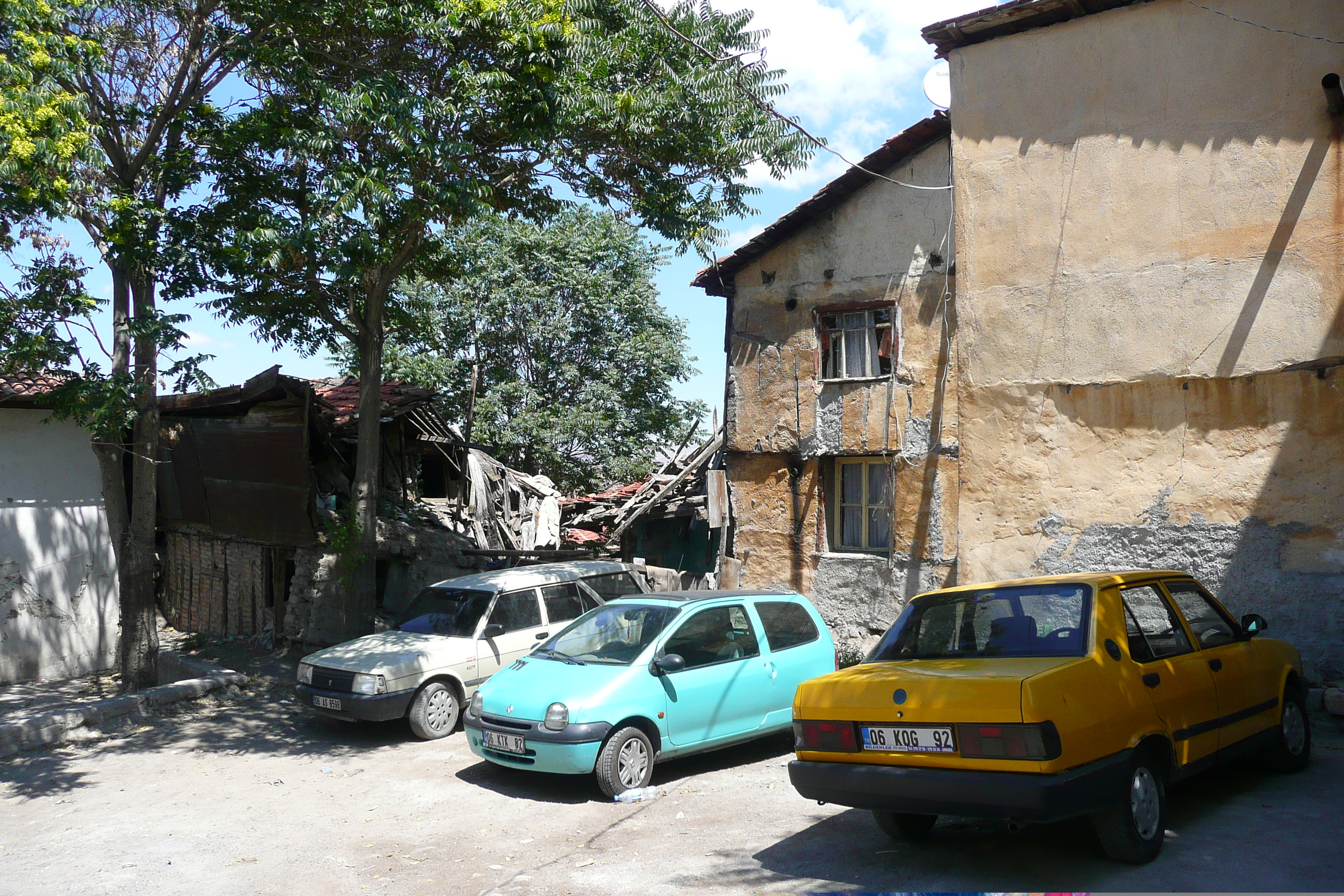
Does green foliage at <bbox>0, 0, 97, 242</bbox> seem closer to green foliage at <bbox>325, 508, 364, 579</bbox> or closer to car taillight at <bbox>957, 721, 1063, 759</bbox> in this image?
green foliage at <bbox>325, 508, 364, 579</bbox>

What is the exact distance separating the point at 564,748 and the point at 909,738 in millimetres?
2917

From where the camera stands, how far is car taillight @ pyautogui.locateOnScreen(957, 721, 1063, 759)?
14.1ft

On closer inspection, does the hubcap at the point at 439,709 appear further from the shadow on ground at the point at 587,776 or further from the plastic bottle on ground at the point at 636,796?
the plastic bottle on ground at the point at 636,796

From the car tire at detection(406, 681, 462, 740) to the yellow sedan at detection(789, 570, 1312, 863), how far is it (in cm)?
513

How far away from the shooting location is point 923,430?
437 inches

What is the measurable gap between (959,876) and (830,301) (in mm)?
8215

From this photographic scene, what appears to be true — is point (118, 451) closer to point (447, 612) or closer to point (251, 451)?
point (251, 451)

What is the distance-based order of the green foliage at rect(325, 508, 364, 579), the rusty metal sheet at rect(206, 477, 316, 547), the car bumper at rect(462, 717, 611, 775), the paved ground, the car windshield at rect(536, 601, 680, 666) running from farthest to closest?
the rusty metal sheet at rect(206, 477, 316, 547) < the green foliage at rect(325, 508, 364, 579) < the car windshield at rect(536, 601, 680, 666) < the car bumper at rect(462, 717, 611, 775) < the paved ground

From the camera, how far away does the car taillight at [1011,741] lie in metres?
4.30

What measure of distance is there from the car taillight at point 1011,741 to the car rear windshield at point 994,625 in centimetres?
65

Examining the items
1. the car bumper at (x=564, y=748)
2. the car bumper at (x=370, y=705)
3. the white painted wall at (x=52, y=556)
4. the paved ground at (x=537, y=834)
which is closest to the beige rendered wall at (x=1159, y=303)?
the paved ground at (x=537, y=834)

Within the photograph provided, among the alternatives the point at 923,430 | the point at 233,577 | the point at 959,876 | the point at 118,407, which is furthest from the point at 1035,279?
the point at 233,577

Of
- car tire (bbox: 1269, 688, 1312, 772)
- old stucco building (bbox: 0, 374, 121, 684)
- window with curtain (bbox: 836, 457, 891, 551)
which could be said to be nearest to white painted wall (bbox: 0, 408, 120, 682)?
old stucco building (bbox: 0, 374, 121, 684)

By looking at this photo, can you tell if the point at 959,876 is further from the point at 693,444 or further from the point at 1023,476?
the point at 693,444
